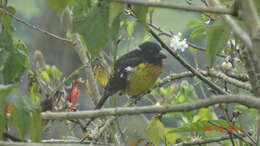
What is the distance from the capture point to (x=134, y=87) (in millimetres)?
4125

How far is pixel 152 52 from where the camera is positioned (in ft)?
14.5

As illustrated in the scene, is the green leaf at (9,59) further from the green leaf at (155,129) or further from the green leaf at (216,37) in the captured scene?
the green leaf at (216,37)

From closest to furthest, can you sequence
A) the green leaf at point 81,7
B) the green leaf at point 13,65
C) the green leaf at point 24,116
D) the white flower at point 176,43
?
the green leaf at point 24,116
the green leaf at point 81,7
the green leaf at point 13,65
the white flower at point 176,43

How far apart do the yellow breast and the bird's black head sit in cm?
8

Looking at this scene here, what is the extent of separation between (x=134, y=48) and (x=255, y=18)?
12.1 feet

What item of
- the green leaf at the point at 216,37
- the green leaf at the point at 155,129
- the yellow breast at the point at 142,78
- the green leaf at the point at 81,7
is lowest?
the yellow breast at the point at 142,78

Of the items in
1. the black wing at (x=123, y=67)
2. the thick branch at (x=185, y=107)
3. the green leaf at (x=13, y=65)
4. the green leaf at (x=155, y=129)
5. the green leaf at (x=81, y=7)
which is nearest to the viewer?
the thick branch at (x=185, y=107)

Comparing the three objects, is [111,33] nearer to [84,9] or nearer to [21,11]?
[84,9]

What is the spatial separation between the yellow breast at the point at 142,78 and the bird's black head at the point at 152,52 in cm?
8

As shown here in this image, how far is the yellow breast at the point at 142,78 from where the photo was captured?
405 cm

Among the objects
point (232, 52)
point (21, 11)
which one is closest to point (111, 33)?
point (232, 52)

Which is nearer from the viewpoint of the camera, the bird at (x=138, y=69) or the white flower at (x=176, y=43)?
the white flower at (x=176, y=43)

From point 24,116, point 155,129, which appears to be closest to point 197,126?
point 155,129

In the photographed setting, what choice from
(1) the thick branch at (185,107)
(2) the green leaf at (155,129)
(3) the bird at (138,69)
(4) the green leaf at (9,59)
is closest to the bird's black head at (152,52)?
(3) the bird at (138,69)
